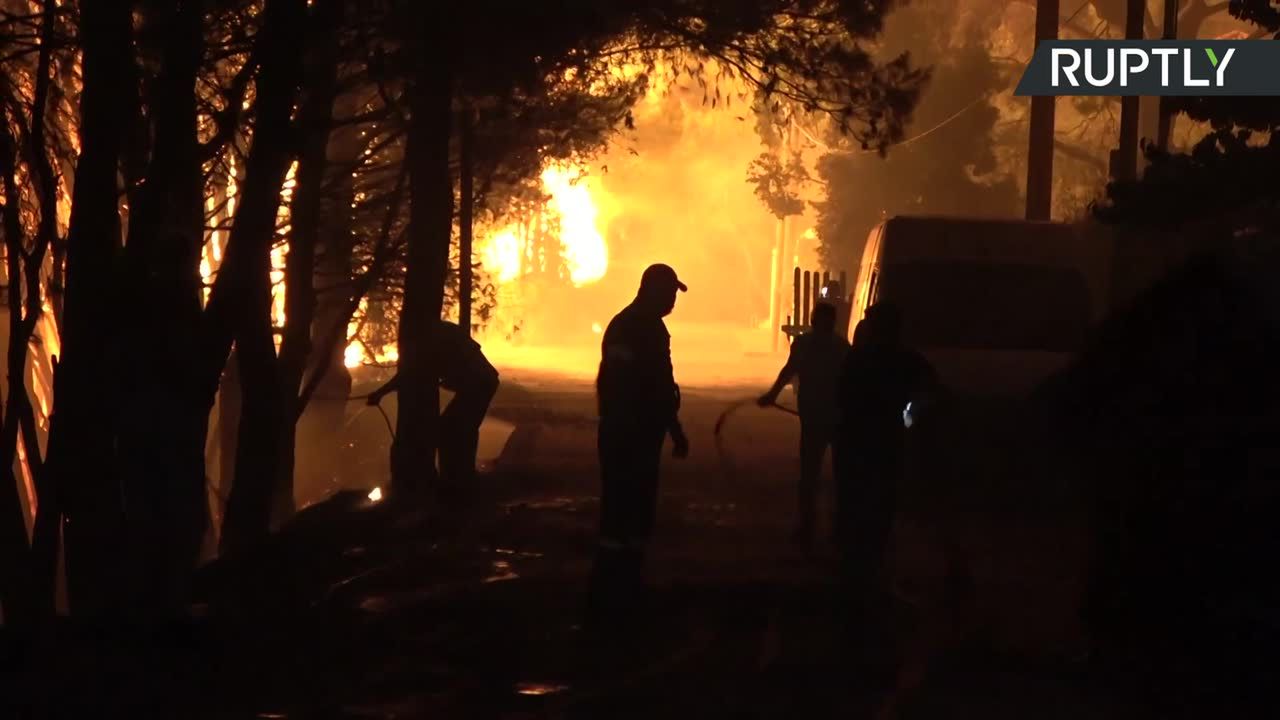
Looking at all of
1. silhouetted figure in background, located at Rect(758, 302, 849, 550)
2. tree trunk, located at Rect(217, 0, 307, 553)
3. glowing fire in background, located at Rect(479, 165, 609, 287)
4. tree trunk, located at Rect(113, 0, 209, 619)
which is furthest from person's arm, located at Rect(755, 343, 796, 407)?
glowing fire in background, located at Rect(479, 165, 609, 287)

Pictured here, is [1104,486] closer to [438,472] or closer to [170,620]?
[170,620]

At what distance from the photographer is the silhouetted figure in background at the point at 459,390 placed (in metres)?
17.4

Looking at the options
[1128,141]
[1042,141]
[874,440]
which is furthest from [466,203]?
[874,440]

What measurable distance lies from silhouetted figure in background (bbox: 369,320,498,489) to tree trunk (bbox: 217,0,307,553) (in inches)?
98.5

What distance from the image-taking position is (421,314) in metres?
18.1

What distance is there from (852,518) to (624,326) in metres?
1.53

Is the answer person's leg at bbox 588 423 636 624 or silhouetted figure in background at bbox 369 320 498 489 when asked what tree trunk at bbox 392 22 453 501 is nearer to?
silhouetted figure in background at bbox 369 320 498 489

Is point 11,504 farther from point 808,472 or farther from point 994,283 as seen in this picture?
point 994,283

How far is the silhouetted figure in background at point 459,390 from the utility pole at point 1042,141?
9456 millimetres

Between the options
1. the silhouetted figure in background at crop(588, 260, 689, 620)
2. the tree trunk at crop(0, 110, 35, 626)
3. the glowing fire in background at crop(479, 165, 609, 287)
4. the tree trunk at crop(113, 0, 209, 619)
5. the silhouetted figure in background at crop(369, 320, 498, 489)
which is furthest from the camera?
the glowing fire in background at crop(479, 165, 609, 287)

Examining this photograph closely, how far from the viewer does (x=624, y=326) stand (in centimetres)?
1055

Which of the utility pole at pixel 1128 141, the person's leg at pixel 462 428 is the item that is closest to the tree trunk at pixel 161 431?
the person's leg at pixel 462 428

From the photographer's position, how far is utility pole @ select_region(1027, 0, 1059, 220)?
24922 mm

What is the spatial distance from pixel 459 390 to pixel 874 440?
7.63 metres
